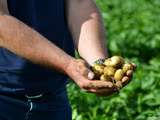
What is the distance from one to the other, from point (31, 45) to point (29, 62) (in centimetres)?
39

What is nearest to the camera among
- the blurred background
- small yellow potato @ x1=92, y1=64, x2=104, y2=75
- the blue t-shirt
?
small yellow potato @ x1=92, y1=64, x2=104, y2=75

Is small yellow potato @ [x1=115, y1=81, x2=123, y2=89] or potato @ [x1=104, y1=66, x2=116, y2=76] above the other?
potato @ [x1=104, y1=66, x2=116, y2=76]

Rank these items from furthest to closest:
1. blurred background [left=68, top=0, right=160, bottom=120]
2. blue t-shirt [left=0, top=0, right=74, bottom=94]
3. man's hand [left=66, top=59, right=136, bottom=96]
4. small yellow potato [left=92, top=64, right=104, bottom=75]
Result: 1. blurred background [left=68, top=0, right=160, bottom=120]
2. blue t-shirt [left=0, top=0, right=74, bottom=94]
3. small yellow potato [left=92, top=64, right=104, bottom=75]
4. man's hand [left=66, top=59, right=136, bottom=96]

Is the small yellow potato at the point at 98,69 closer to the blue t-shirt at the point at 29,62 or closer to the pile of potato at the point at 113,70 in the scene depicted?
the pile of potato at the point at 113,70

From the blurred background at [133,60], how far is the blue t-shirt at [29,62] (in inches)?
56.8

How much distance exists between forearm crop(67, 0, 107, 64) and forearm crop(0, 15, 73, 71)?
0.44m

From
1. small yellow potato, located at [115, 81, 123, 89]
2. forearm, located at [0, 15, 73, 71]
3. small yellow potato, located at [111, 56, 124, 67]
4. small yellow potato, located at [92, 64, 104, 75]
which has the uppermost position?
forearm, located at [0, 15, 73, 71]

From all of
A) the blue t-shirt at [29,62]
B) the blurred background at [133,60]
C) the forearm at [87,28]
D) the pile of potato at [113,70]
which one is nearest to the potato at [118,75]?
the pile of potato at [113,70]

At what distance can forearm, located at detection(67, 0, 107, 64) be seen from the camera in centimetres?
356

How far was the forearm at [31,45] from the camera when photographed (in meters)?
3.09

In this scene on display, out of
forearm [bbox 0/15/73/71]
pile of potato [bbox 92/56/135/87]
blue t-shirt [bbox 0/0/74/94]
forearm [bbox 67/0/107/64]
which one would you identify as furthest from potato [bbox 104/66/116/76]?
blue t-shirt [bbox 0/0/74/94]

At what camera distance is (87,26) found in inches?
144

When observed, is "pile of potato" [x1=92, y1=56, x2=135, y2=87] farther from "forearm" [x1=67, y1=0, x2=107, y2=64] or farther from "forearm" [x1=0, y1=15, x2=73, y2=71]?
"forearm" [x1=67, y1=0, x2=107, y2=64]

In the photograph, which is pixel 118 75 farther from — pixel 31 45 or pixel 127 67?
pixel 31 45
